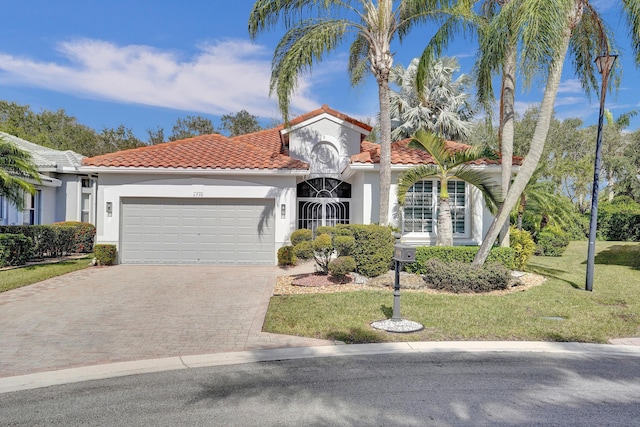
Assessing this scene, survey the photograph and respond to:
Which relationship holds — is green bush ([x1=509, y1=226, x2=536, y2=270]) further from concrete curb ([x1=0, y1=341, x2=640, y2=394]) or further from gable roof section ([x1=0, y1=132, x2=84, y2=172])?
gable roof section ([x1=0, y1=132, x2=84, y2=172])

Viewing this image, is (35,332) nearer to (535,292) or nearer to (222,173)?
(222,173)

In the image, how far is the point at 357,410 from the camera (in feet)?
13.1

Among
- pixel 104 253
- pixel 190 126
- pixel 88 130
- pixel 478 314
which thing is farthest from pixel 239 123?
pixel 478 314

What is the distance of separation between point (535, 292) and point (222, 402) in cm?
810

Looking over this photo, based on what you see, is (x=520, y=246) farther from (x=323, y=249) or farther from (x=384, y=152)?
(x=323, y=249)

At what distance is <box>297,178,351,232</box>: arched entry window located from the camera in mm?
16375

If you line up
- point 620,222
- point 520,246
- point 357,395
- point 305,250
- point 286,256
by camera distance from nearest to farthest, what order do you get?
point 357,395 < point 305,250 < point 520,246 < point 286,256 < point 620,222

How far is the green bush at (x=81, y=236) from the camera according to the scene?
678 inches

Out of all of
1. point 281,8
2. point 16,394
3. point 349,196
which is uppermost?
point 281,8

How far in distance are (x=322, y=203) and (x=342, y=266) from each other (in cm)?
653

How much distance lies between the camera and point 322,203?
1639 cm

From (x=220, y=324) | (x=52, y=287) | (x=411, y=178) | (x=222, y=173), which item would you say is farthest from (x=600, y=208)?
(x=52, y=287)

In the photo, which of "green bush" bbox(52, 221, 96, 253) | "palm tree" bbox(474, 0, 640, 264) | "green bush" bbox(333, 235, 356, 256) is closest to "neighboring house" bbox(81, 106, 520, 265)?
"green bush" bbox(333, 235, 356, 256)

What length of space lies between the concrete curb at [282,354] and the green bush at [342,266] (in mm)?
4109
